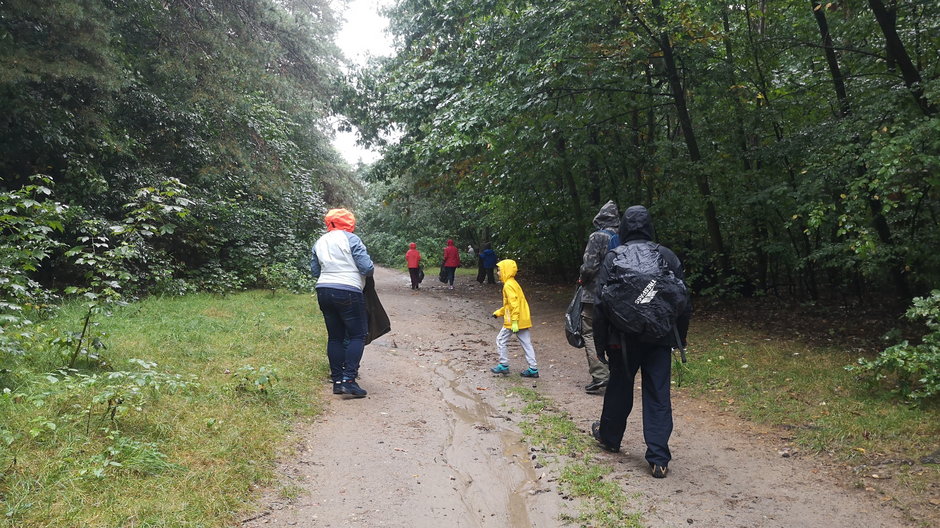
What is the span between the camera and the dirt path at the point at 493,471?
3.68 metres

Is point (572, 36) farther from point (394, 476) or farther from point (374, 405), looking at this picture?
point (394, 476)

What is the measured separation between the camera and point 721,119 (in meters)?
11.1

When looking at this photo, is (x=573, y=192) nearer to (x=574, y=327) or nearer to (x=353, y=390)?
(x=574, y=327)

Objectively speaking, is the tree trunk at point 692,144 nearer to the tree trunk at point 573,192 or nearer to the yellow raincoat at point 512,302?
the tree trunk at point 573,192


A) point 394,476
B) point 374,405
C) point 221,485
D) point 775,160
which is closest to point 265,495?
point 221,485

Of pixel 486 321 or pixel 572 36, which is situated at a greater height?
pixel 572 36

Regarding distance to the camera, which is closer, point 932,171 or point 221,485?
point 221,485

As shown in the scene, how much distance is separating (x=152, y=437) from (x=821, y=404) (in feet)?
19.9

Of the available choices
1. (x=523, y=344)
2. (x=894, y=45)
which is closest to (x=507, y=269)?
(x=523, y=344)

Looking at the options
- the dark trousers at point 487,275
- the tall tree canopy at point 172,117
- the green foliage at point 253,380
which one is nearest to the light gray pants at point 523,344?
the green foliage at point 253,380

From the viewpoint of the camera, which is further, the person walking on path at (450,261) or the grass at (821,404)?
the person walking on path at (450,261)

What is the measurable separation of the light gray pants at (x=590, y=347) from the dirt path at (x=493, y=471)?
0.96ft

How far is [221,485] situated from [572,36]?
8986mm

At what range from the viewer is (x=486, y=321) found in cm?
1273
